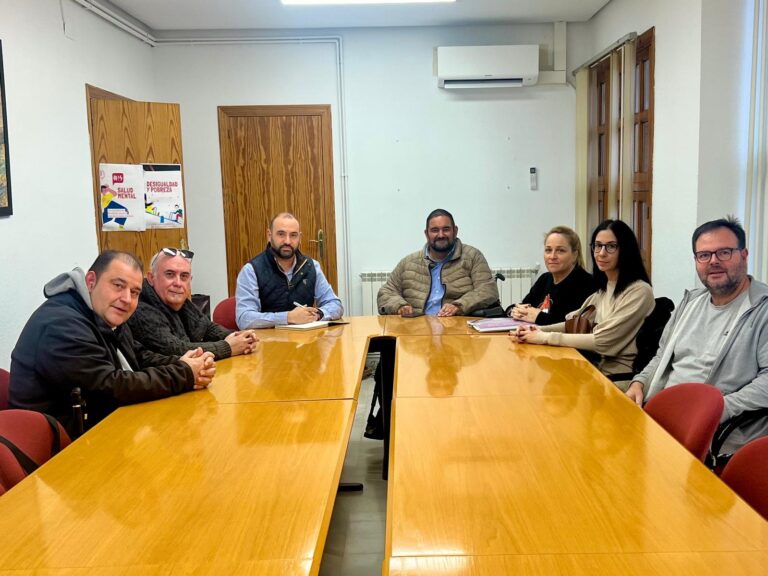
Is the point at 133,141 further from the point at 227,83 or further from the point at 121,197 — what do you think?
the point at 227,83

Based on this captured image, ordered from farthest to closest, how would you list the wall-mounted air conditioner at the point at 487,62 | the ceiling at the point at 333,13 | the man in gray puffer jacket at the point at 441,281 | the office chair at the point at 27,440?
the wall-mounted air conditioner at the point at 487,62, the ceiling at the point at 333,13, the man in gray puffer jacket at the point at 441,281, the office chair at the point at 27,440

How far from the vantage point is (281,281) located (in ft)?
14.2

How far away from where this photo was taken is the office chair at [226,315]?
4344 mm

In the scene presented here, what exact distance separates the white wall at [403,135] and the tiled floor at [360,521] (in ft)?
8.89

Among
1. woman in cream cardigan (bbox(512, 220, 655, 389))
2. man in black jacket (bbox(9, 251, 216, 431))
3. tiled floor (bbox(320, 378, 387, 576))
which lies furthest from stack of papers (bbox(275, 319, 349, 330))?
man in black jacket (bbox(9, 251, 216, 431))

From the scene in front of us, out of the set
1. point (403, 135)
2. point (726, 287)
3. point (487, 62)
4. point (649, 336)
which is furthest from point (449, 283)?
point (487, 62)

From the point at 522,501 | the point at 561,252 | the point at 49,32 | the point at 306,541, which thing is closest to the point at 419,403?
the point at 522,501

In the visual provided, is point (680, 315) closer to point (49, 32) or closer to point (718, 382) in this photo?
point (718, 382)

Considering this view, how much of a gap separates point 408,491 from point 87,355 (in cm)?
131

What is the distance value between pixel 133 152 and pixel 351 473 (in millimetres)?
2956

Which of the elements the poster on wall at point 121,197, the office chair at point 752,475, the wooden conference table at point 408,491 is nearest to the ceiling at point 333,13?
the poster on wall at point 121,197

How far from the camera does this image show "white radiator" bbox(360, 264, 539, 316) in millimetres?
6441

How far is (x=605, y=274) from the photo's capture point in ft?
11.6

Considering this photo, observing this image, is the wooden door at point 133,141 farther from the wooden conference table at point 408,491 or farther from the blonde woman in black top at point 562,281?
the wooden conference table at point 408,491
